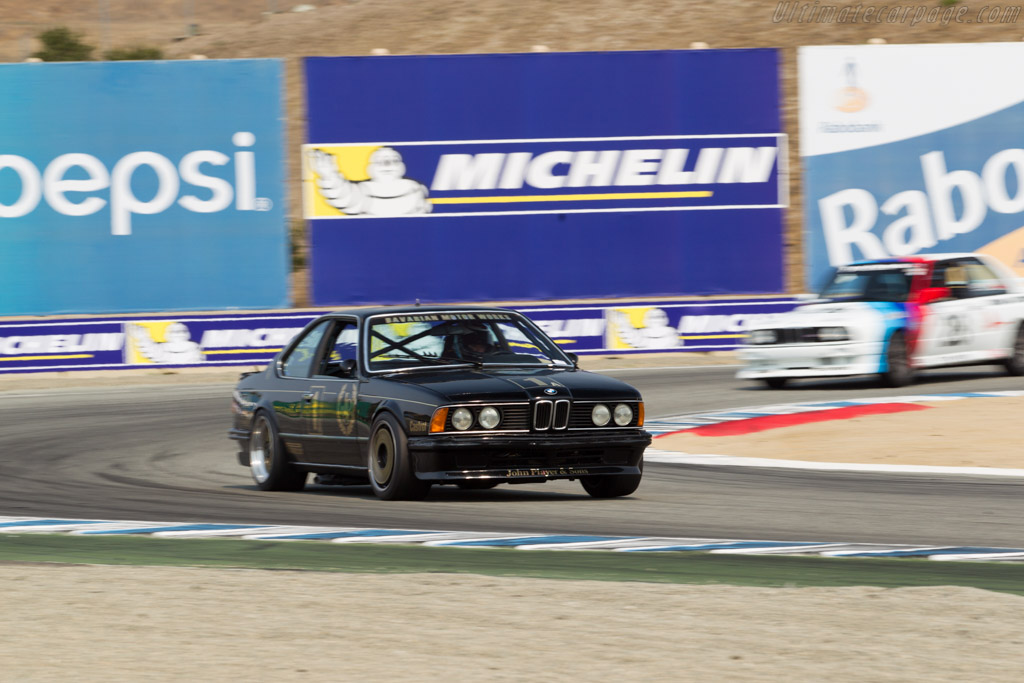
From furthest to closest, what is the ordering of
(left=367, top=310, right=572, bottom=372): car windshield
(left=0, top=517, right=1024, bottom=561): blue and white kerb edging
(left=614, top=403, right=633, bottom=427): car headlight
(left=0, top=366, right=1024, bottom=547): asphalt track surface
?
(left=367, top=310, right=572, bottom=372): car windshield
(left=614, top=403, right=633, bottom=427): car headlight
(left=0, top=366, right=1024, bottom=547): asphalt track surface
(left=0, top=517, right=1024, bottom=561): blue and white kerb edging

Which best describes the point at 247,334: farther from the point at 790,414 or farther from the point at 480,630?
the point at 480,630

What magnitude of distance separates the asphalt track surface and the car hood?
695mm

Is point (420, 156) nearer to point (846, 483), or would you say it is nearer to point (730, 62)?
point (730, 62)

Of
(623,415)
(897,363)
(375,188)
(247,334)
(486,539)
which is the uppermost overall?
(375,188)

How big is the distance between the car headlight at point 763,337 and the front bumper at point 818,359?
0.30 ft

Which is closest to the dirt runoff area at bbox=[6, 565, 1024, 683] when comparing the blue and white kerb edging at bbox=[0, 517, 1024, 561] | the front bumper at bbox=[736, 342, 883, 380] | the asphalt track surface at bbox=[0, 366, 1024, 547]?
the blue and white kerb edging at bbox=[0, 517, 1024, 561]

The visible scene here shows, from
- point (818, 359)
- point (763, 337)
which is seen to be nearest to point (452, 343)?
point (818, 359)

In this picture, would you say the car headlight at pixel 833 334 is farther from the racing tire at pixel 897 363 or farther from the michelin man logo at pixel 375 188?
the michelin man logo at pixel 375 188

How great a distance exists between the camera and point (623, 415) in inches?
396

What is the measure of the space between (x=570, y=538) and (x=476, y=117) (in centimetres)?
2134

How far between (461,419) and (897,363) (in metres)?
10.4

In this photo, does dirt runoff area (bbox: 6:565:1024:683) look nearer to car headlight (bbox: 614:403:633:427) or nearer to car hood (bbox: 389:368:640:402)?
car hood (bbox: 389:368:640:402)

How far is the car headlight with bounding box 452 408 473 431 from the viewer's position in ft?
31.8

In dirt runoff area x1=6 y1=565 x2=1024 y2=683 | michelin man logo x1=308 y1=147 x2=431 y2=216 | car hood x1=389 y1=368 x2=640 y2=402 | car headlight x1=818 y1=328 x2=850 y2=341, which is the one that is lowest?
dirt runoff area x1=6 y1=565 x2=1024 y2=683
